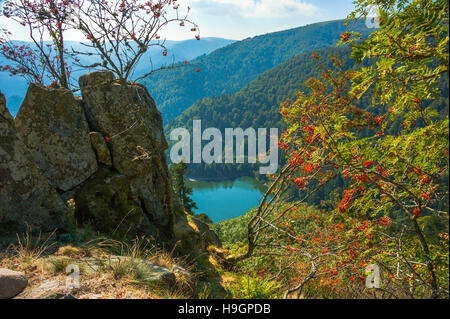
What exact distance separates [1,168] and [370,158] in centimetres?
692

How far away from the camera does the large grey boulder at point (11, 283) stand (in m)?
3.16

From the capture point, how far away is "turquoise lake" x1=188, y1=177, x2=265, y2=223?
69819 mm

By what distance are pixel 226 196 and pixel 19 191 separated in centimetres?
7974

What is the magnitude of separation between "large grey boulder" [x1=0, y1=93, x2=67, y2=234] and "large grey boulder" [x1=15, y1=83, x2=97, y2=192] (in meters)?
1.03

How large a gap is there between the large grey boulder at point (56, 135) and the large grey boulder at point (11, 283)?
3803mm

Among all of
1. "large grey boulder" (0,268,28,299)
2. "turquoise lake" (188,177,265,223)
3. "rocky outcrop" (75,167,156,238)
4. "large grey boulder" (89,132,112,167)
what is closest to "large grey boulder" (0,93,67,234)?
"rocky outcrop" (75,167,156,238)

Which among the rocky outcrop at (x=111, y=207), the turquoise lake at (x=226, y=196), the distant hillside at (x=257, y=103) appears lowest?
the turquoise lake at (x=226, y=196)

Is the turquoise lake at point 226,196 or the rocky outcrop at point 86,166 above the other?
the rocky outcrop at point 86,166

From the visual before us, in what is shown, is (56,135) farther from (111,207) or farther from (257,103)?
(257,103)

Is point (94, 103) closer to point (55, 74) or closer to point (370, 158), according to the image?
point (55, 74)

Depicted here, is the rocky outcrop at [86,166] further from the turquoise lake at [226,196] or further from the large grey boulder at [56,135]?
the turquoise lake at [226,196]

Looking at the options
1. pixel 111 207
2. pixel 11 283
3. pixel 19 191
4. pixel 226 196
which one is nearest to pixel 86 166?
pixel 111 207

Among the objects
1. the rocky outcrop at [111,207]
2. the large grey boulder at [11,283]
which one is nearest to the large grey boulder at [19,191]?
the rocky outcrop at [111,207]
